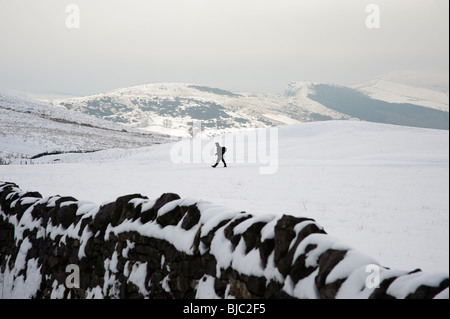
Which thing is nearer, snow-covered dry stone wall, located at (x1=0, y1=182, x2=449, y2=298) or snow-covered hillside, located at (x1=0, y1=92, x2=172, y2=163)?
snow-covered dry stone wall, located at (x1=0, y1=182, x2=449, y2=298)

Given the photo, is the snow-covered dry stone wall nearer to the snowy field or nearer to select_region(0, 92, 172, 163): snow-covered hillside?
the snowy field

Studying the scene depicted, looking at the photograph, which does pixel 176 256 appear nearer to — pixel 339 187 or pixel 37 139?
pixel 339 187

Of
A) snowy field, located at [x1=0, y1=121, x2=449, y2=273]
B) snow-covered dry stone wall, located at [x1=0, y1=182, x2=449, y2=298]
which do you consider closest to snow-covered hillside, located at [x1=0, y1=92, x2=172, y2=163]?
snowy field, located at [x1=0, y1=121, x2=449, y2=273]

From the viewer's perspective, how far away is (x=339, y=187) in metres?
Answer: 13.5

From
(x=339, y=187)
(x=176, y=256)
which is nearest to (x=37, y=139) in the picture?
(x=339, y=187)

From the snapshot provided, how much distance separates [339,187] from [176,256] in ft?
32.1

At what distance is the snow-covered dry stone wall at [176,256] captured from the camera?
313cm

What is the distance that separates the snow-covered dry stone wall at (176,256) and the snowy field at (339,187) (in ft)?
2.94

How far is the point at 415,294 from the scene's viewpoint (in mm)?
2672

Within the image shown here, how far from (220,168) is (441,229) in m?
18.1

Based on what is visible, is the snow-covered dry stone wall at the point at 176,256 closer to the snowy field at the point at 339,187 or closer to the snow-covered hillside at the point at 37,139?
the snowy field at the point at 339,187

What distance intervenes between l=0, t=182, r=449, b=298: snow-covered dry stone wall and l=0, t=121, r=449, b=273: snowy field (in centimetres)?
90

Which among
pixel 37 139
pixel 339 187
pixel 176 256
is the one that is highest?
pixel 176 256

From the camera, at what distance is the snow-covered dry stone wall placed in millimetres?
3129
